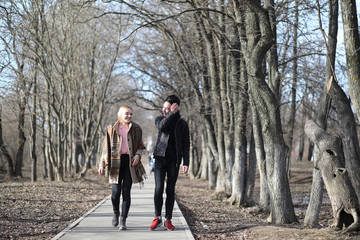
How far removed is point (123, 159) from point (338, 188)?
329cm

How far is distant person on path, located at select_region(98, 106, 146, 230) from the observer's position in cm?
718

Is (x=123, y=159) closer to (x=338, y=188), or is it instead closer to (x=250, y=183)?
(x=338, y=188)

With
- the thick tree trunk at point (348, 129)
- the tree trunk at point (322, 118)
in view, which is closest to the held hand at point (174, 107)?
the tree trunk at point (322, 118)

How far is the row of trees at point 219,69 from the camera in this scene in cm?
985

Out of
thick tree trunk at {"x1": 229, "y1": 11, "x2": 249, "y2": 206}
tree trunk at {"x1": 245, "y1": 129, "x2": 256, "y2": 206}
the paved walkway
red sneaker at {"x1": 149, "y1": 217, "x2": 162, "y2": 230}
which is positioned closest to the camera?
the paved walkway

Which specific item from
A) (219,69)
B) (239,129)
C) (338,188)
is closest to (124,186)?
(338,188)

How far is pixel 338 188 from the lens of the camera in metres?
6.29

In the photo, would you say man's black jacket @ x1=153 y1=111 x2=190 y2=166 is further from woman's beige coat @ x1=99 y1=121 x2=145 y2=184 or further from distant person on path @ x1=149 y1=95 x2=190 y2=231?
woman's beige coat @ x1=99 y1=121 x2=145 y2=184

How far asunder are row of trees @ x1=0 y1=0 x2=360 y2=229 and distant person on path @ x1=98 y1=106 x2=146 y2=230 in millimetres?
3434

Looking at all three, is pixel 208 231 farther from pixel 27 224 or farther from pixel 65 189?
pixel 65 189

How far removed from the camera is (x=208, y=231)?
26.7ft

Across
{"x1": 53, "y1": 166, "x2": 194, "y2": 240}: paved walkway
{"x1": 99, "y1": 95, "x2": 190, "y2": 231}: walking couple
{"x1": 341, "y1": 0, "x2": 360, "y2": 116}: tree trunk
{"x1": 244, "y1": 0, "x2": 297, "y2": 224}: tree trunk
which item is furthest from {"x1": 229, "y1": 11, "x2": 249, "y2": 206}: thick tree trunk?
{"x1": 99, "y1": 95, "x2": 190, "y2": 231}: walking couple

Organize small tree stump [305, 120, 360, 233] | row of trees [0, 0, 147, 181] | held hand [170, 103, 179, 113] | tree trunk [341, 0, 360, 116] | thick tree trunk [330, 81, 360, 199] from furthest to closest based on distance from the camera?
row of trees [0, 0, 147, 181] → thick tree trunk [330, 81, 360, 199] → tree trunk [341, 0, 360, 116] → held hand [170, 103, 179, 113] → small tree stump [305, 120, 360, 233]

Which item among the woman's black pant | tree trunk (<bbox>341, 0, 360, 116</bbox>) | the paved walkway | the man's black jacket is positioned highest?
tree trunk (<bbox>341, 0, 360, 116</bbox>)
